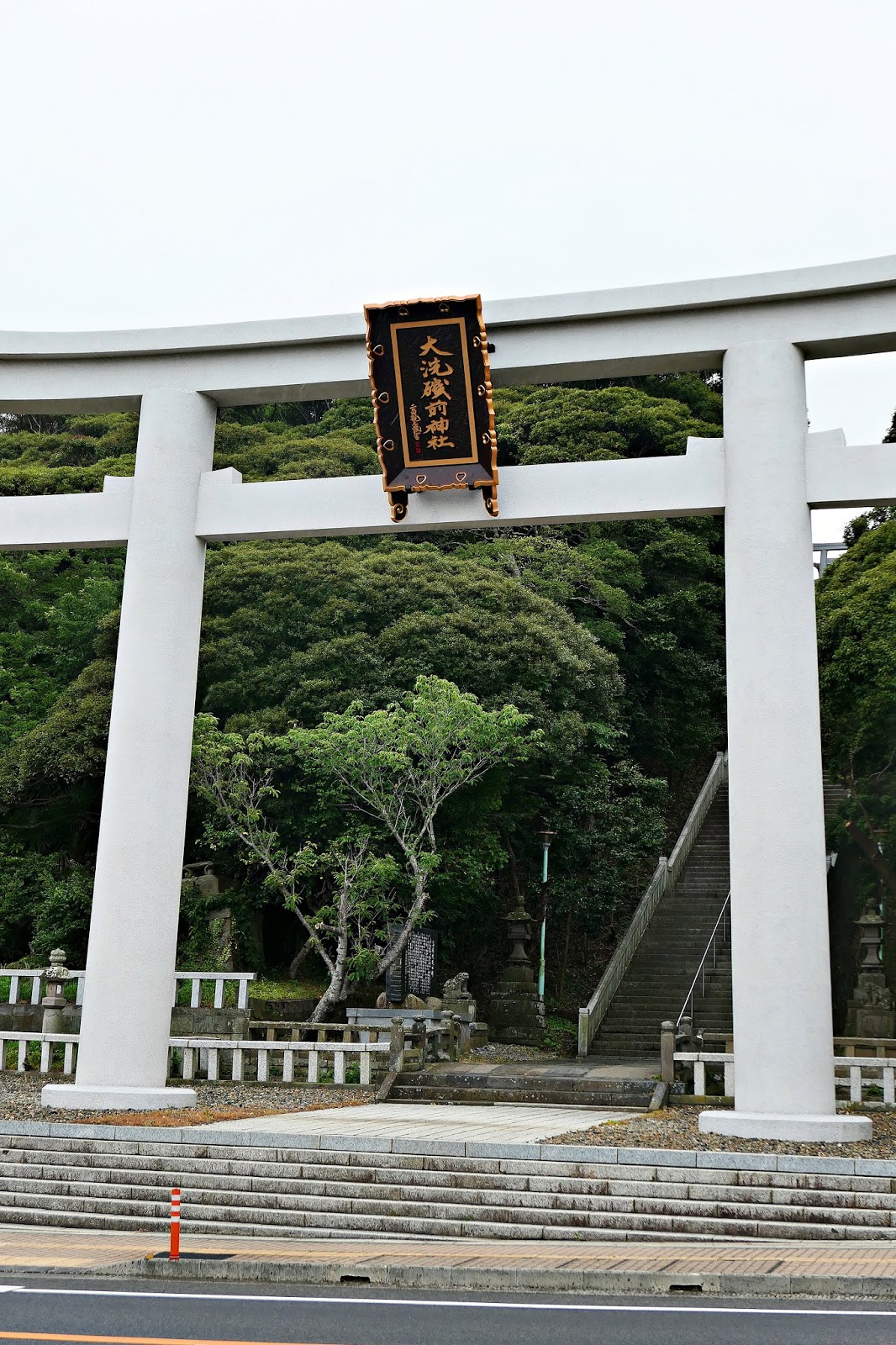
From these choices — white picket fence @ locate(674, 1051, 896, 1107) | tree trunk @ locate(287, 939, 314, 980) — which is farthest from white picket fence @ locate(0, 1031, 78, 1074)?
white picket fence @ locate(674, 1051, 896, 1107)

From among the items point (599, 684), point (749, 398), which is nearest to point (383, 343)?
point (749, 398)

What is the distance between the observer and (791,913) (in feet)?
35.1

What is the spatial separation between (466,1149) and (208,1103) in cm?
464

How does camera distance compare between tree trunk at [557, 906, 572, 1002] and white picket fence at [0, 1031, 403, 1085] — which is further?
tree trunk at [557, 906, 572, 1002]

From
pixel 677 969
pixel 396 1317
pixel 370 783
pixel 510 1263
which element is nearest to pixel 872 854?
pixel 677 969

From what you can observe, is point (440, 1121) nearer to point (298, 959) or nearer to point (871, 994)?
point (298, 959)

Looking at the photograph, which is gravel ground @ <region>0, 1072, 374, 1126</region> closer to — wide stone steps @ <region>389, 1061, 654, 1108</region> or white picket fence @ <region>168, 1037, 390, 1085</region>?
white picket fence @ <region>168, 1037, 390, 1085</region>

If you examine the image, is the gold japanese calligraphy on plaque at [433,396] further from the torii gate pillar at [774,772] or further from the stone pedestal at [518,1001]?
the stone pedestal at [518,1001]

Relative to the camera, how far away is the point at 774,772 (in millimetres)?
10984

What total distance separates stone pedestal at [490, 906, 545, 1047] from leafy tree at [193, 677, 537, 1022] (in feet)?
10.5

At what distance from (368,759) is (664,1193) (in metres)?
9.98

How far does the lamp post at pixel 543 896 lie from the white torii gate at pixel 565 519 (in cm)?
1127

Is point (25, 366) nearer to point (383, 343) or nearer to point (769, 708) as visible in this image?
point (383, 343)

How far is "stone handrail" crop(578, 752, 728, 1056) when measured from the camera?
20.3 meters
